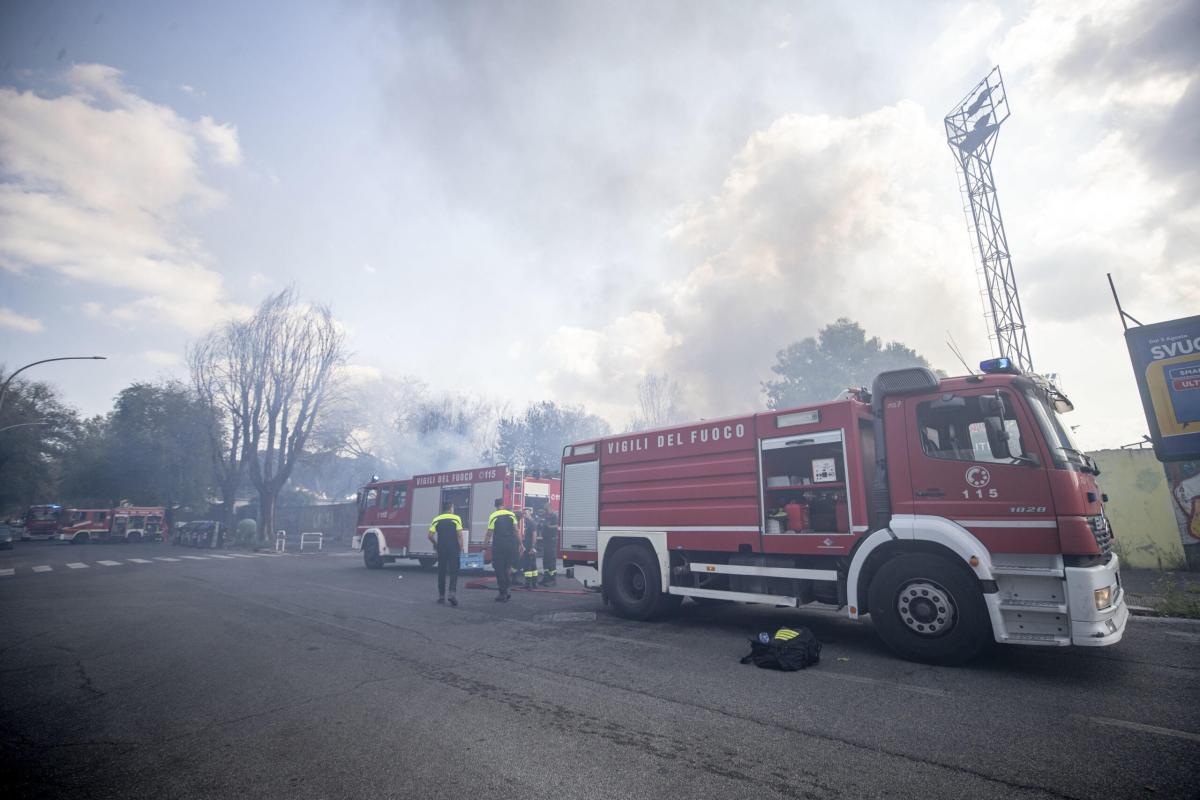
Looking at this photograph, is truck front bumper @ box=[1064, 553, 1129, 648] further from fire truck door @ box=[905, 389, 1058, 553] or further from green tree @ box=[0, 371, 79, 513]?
green tree @ box=[0, 371, 79, 513]

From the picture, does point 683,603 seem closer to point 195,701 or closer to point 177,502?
point 195,701

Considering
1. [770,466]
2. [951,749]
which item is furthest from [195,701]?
[770,466]

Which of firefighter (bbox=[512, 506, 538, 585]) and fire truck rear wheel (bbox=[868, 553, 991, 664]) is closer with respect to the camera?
fire truck rear wheel (bbox=[868, 553, 991, 664])

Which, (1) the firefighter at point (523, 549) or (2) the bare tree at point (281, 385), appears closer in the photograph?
(1) the firefighter at point (523, 549)

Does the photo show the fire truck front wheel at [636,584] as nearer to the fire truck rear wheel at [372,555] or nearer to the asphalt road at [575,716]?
the asphalt road at [575,716]

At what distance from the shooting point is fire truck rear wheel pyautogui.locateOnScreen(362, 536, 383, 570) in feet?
59.1

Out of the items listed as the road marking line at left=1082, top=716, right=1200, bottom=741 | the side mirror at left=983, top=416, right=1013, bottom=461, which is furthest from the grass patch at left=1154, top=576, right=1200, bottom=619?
the road marking line at left=1082, top=716, right=1200, bottom=741

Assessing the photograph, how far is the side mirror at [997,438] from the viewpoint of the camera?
5336mm

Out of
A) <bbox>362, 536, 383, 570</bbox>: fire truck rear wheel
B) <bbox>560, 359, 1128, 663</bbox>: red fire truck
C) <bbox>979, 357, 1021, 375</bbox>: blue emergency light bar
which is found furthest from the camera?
<bbox>362, 536, 383, 570</bbox>: fire truck rear wheel

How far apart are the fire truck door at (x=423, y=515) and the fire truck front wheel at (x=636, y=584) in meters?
9.50

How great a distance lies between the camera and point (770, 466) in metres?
7.09

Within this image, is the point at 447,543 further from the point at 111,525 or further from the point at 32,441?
the point at 32,441

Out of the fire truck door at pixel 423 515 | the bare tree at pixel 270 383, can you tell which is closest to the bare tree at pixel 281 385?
the bare tree at pixel 270 383

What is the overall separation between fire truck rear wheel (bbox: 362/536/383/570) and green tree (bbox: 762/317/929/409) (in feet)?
77.2
